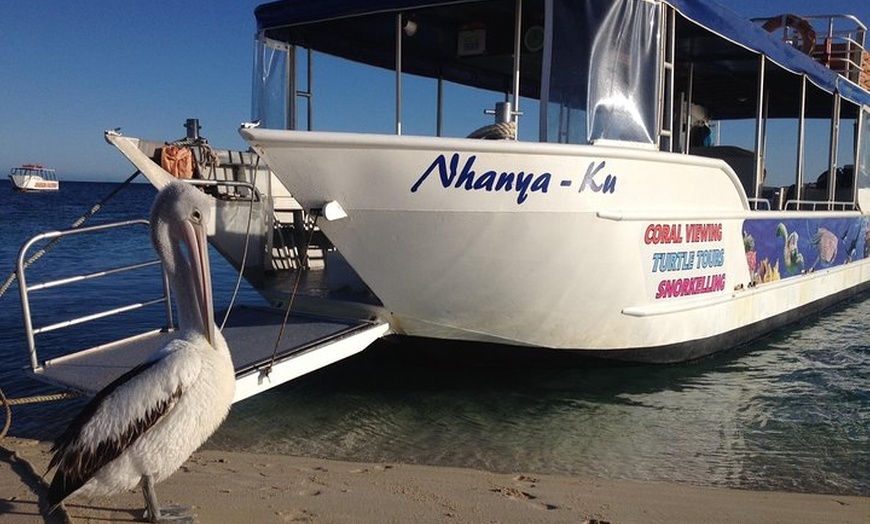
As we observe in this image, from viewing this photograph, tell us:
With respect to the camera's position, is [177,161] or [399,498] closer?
[399,498]

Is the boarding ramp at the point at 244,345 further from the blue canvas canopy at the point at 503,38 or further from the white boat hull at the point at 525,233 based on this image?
the blue canvas canopy at the point at 503,38

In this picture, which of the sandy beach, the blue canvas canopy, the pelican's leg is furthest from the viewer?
the blue canvas canopy

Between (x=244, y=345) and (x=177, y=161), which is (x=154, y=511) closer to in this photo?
(x=244, y=345)

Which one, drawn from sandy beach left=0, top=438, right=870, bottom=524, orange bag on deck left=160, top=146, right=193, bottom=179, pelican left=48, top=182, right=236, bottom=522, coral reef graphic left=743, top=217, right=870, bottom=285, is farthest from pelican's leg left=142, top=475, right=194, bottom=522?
coral reef graphic left=743, top=217, right=870, bottom=285

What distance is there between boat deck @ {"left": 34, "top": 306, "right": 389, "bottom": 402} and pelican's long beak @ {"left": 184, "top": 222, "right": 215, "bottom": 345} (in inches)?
46.5

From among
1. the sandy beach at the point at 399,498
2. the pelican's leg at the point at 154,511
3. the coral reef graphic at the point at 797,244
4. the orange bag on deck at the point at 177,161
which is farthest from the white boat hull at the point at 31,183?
the pelican's leg at the point at 154,511

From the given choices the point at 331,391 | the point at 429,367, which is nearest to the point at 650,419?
the point at 429,367

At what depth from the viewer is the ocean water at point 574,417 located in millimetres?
4613

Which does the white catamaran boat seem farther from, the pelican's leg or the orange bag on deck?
the pelican's leg

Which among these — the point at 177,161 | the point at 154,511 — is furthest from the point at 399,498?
the point at 177,161

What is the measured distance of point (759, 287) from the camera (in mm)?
7469

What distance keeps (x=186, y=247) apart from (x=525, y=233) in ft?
9.11

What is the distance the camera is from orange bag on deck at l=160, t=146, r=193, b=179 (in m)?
5.69

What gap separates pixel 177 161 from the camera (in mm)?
5762
